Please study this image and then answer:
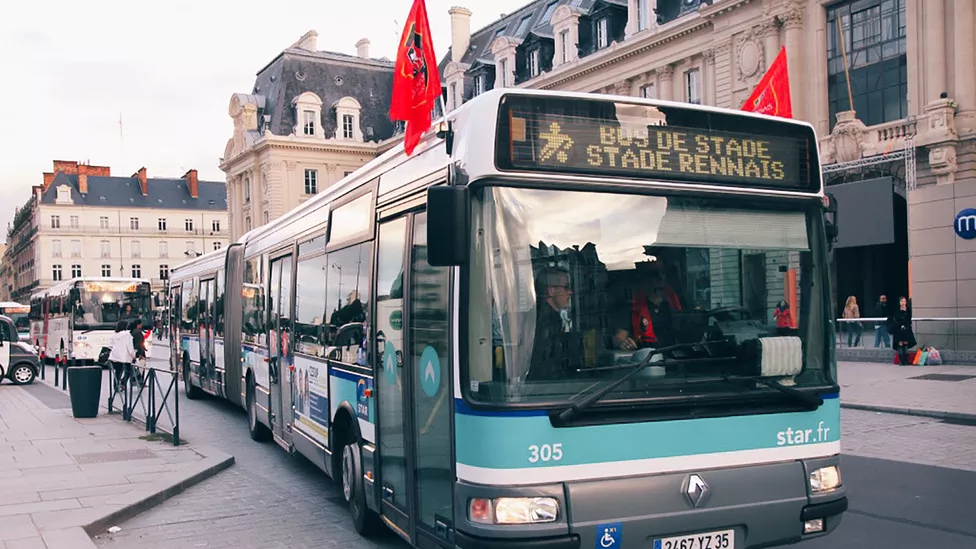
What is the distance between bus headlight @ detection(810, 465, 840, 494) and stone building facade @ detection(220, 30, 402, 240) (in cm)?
6507

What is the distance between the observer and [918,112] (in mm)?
29141

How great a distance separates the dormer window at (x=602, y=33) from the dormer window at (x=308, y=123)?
32371mm

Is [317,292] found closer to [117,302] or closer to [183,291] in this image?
[183,291]

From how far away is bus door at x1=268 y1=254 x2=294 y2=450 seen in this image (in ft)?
33.1

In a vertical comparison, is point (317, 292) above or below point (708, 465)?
above

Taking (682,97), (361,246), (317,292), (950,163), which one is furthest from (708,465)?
(682,97)

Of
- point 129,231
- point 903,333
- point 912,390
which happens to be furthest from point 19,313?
point 912,390

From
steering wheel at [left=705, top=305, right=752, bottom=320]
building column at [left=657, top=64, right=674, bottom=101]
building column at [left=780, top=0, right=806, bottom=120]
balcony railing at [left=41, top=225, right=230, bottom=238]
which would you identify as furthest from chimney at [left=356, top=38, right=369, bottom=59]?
steering wheel at [left=705, top=305, right=752, bottom=320]

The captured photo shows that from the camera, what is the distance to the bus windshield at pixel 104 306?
32188 mm

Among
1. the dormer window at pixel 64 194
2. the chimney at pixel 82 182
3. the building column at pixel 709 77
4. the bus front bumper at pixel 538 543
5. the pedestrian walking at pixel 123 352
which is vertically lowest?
the bus front bumper at pixel 538 543

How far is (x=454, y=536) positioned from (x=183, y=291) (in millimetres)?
16648

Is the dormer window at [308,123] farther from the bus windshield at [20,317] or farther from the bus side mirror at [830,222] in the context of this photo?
the bus side mirror at [830,222]

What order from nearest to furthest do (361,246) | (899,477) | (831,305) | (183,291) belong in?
1. (831,305)
2. (361,246)
3. (899,477)
4. (183,291)

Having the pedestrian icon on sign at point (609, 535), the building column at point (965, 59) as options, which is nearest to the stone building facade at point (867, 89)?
the building column at point (965, 59)
